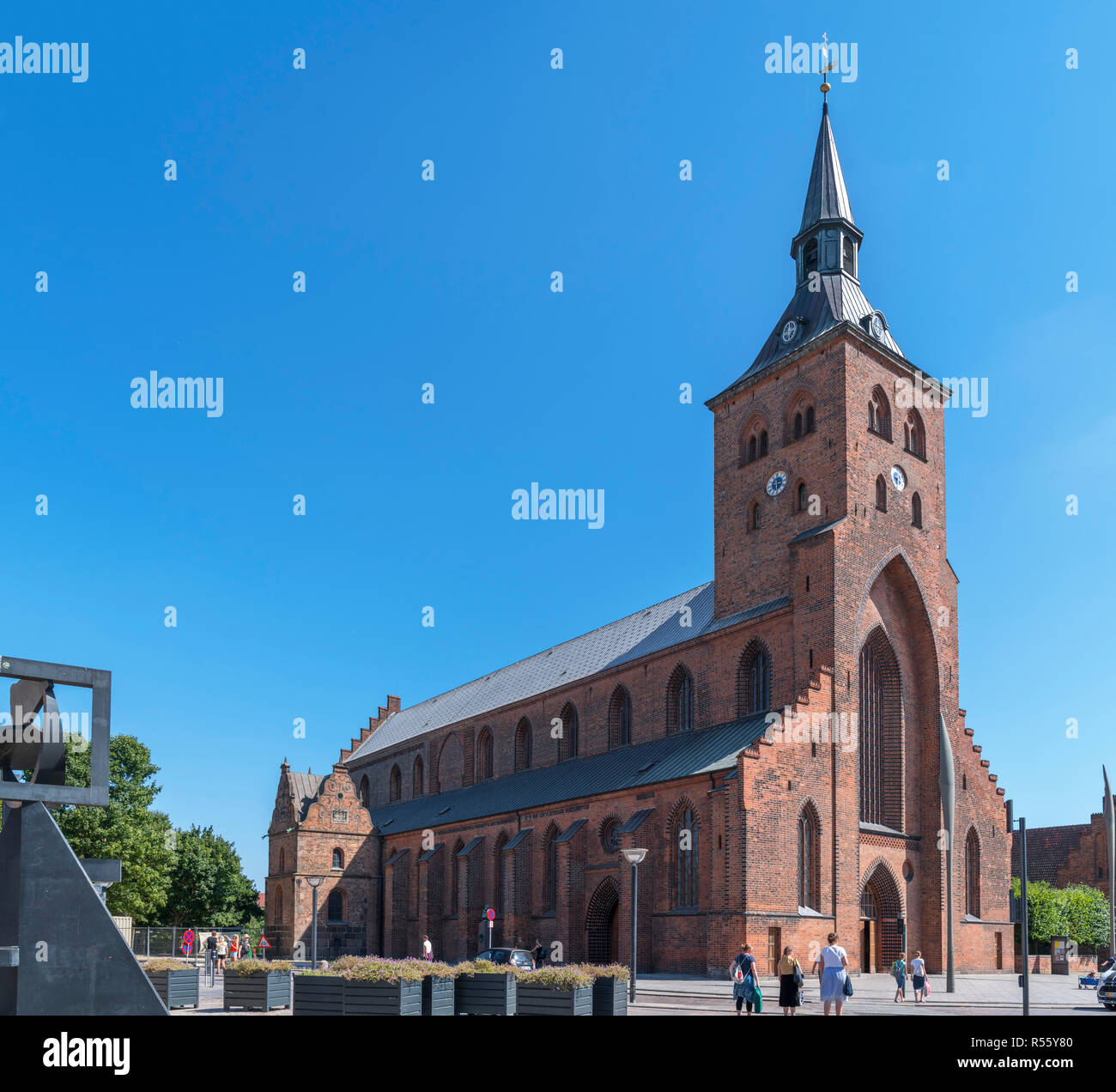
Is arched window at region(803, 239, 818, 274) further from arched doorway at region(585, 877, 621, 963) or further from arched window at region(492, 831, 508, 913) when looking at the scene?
arched window at region(492, 831, 508, 913)

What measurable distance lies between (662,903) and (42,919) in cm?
2697

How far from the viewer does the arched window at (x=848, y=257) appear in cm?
4562

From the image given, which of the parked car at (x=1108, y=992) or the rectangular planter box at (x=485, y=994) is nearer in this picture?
Result: the rectangular planter box at (x=485, y=994)

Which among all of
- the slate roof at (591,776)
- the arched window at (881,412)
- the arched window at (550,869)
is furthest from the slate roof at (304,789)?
the arched window at (881,412)

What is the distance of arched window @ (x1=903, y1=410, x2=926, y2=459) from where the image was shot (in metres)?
43.1

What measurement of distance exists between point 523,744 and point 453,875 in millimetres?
7223

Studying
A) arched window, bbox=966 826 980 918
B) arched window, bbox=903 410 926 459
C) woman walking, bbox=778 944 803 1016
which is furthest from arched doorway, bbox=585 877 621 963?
woman walking, bbox=778 944 803 1016

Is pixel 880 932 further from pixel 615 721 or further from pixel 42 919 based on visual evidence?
pixel 42 919

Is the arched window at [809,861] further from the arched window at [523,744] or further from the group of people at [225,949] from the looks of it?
the arched window at [523,744]

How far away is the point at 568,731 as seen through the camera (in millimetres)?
51594

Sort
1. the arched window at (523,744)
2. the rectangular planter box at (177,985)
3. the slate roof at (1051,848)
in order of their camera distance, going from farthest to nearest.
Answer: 1. the slate roof at (1051,848)
2. the arched window at (523,744)
3. the rectangular planter box at (177,985)

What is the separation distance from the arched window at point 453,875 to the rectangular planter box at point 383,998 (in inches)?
1368
